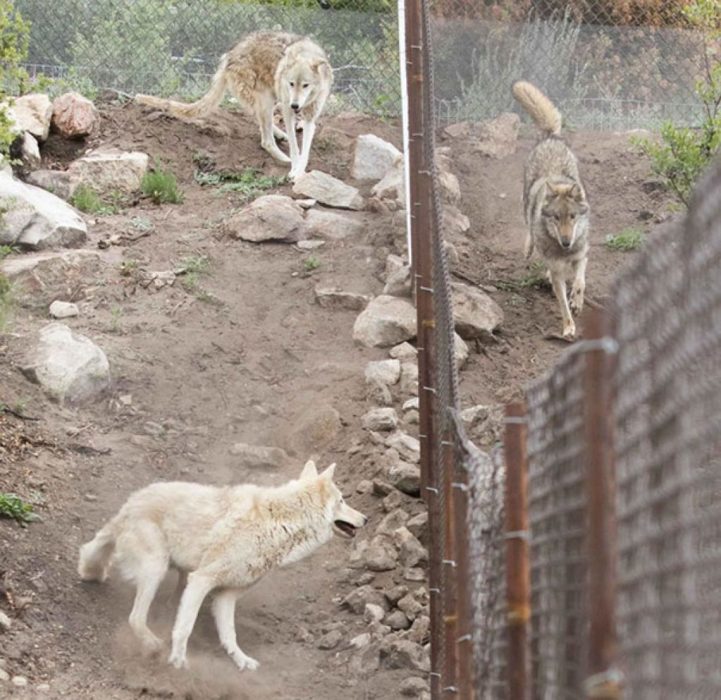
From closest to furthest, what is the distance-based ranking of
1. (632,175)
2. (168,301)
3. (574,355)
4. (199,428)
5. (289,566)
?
1. (574,355)
2. (289,566)
3. (199,428)
4. (168,301)
5. (632,175)

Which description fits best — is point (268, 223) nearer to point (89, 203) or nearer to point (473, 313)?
point (89, 203)

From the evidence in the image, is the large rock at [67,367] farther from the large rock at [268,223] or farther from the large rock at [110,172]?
the large rock at [110,172]

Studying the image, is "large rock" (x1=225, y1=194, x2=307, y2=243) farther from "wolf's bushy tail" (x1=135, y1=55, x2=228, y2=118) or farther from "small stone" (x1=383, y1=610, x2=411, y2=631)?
"small stone" (x1=383, y1=610, x2=411, y2=631)

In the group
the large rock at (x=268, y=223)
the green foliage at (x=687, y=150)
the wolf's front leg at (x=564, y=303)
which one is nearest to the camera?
the wolf's front leg at (x=564, y=303)

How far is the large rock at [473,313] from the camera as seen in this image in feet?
36.5

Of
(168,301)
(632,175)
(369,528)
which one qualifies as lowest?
(369,528)

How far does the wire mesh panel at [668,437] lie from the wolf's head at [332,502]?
574cm

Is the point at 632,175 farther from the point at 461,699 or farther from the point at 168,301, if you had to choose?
the point at 461,699

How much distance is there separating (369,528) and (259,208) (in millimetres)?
4732

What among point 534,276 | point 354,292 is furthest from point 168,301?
point 534,276

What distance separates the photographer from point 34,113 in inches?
555

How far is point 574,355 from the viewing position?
8.77 feet

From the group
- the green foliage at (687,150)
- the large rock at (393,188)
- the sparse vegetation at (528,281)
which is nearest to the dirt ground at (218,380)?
the sparse vegetation at (528,281)

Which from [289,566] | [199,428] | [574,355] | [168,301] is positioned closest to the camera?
[574,355]
